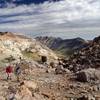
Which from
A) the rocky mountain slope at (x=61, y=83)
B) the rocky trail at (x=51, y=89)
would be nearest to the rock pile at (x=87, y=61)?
the rocky mountain slope at (x=61, y=83)

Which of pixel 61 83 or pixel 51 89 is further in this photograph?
pixel 61 83

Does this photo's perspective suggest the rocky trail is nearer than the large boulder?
Yes

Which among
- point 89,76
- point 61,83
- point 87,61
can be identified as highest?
point 87,61

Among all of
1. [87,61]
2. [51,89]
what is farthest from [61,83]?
[87,61]

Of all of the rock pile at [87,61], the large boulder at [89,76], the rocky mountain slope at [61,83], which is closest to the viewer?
the rocky mountain slope at [61,83]

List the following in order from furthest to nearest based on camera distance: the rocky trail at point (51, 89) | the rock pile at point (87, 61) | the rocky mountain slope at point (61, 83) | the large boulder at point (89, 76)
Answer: the rock pile at point (87, 61), the large boulder at point (89, 76), the rocky mountain slope at point (61, 83), the rocky trail at point (51, 89)

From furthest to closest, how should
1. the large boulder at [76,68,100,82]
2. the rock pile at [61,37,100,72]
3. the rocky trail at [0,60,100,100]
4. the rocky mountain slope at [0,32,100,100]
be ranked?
1. the rock pile at [61,37,100,72]
2. the large boulder at [76,68,100,82]
3. the rocky mountain slope at [0,32,100,100]
4. the rocky trail at [0,60,100,100]

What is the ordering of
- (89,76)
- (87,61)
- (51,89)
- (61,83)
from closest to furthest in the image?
(51,89)
(61,83)
(89,76)
(87,61)

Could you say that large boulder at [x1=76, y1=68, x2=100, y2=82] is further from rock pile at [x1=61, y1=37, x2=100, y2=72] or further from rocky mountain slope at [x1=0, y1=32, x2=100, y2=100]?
rock pile at [x1=61, y1=37, x2=100, y2=72]

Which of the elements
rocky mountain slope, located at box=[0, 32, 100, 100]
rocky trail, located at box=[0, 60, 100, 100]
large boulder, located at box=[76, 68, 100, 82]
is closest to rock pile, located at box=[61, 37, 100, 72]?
rocky mountain slope, located at box=[0, 32, 100, 100]

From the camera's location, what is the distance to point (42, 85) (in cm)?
4109

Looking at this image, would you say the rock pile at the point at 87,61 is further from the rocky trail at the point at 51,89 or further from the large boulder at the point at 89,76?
the large boulder at the point at 89,76

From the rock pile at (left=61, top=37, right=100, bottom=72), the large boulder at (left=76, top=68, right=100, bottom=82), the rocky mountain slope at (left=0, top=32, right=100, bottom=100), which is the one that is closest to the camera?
the rocky mountain slope at (left=0, top=32, right=100, bottom=100)

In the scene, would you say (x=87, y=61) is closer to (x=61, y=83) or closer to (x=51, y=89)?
(x=61, y=83)
